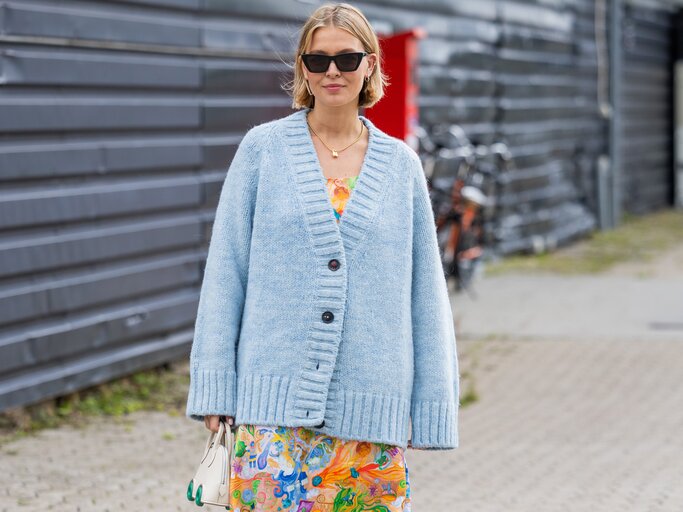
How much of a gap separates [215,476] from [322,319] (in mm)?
455

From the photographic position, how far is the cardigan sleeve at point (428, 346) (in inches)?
133

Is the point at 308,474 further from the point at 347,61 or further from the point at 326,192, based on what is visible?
the point at 347,61

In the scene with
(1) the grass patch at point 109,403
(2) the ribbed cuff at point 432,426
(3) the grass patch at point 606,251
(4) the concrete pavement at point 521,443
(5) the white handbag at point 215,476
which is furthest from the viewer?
(3) the grass patch at point 606,251

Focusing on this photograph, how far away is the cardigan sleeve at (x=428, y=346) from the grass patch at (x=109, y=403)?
11.6ft

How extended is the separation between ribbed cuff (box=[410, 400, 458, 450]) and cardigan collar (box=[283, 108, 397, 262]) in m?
0.44

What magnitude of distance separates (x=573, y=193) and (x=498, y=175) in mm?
3140

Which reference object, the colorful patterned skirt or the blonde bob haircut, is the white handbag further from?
the blonde bob haircut

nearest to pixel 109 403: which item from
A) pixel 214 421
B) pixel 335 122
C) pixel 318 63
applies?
pixel 214 421

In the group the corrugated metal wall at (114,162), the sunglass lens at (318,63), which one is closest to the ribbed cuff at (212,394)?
the sunglass lens at (318,63)

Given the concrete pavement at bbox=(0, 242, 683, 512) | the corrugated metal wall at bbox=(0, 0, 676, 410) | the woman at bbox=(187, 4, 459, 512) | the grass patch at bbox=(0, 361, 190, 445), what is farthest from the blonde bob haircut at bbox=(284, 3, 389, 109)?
the grass patch at bbox=(0, 361, 190, 445)

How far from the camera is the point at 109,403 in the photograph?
7391 mm

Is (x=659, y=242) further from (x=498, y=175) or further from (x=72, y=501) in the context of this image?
A: (x=72, y=501)

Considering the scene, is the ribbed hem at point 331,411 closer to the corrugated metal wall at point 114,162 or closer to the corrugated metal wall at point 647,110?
the corrugated metal wall at point 114,162

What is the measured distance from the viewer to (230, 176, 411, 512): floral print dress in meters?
3.29
